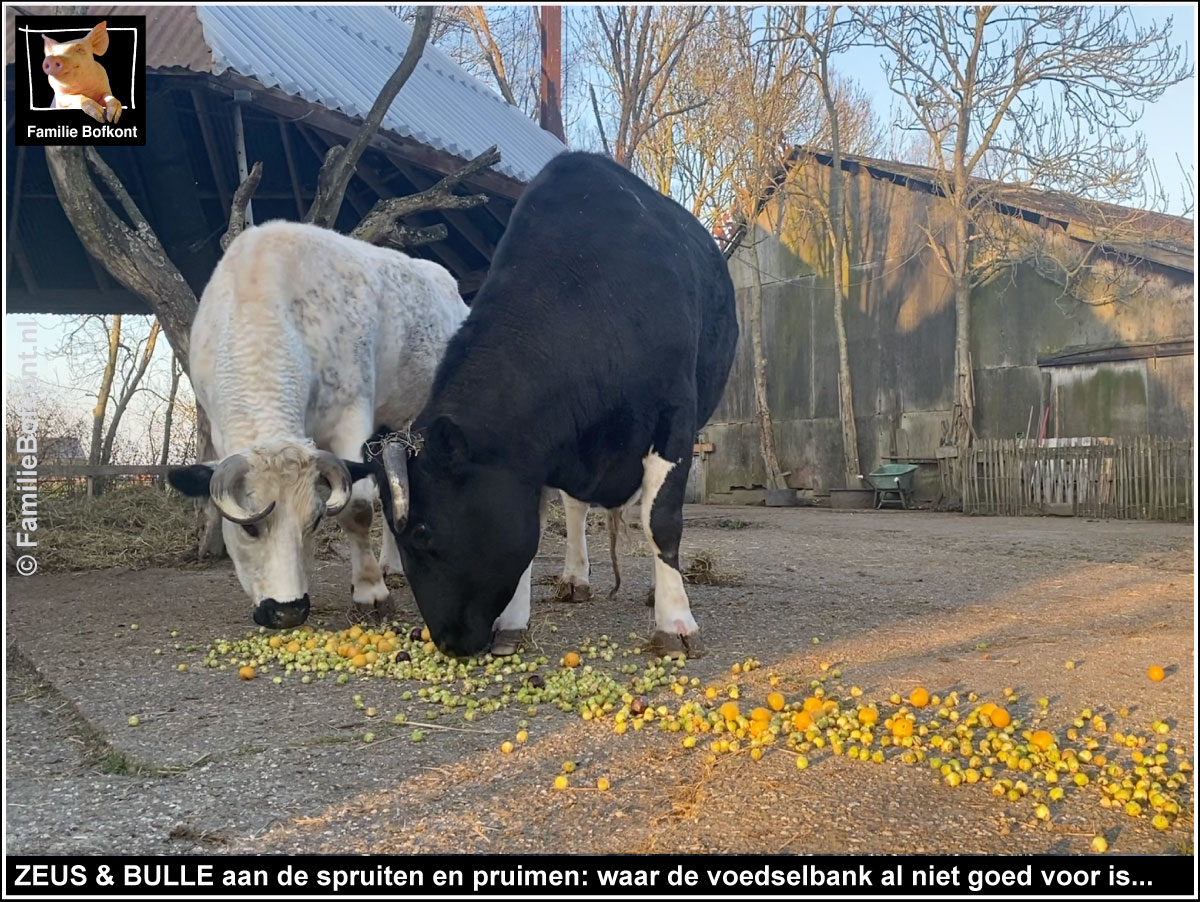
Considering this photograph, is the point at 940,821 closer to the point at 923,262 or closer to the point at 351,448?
the point at 351,448

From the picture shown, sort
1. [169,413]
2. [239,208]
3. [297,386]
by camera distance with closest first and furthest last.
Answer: [297,386] → [239,208] → [169,413]

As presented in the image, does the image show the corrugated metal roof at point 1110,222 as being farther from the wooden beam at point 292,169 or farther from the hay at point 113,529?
the hay at point 113,529

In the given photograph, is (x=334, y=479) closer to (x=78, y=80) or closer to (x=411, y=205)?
(x=78, y=80)

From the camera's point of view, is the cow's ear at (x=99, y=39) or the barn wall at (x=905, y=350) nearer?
the cow's ear at (x=99, y=39)

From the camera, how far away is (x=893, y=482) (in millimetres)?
15367

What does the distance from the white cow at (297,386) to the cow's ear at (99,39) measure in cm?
106

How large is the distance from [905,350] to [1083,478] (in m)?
4.61

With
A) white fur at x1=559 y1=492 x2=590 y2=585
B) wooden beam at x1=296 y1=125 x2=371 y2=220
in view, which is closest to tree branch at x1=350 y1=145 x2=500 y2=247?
wooden beam at x1=296 y1=125 x2=371 y2=220

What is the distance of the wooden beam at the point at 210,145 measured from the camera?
6688mm

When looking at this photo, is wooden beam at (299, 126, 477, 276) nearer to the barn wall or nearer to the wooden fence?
the wooden fence

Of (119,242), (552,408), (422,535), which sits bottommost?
(422,535)

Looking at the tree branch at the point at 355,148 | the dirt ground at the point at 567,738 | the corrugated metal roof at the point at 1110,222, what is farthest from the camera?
the corrugated metal roof at the point at 1110,222

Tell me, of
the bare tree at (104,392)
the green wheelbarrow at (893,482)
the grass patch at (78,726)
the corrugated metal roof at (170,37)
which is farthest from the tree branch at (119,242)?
the green wheelbarrow at (893,482)

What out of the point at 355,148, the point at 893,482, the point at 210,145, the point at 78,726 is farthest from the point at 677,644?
the point at 893,482
